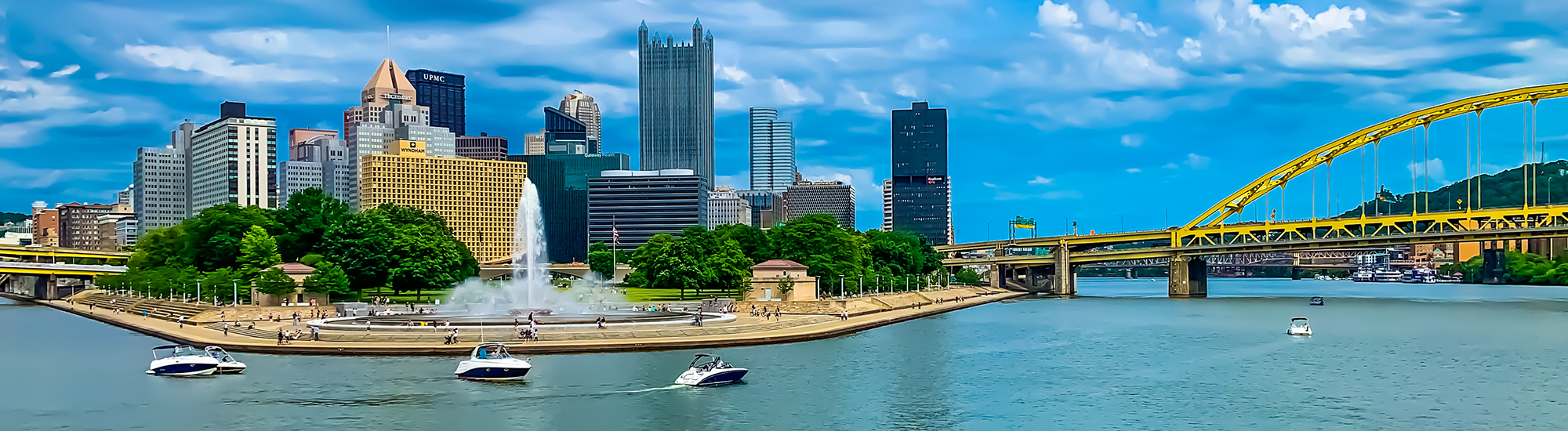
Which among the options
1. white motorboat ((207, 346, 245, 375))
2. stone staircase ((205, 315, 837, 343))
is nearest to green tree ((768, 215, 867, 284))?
stone staircase ((205, 315, 837, 343))

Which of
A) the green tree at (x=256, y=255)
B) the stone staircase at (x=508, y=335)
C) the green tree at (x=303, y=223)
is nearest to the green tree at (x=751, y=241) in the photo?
the green tree at (x=303, y=223)

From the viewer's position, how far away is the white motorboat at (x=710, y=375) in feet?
169

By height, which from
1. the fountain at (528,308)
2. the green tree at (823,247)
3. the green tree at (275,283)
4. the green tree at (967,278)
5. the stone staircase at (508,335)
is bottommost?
the green tree at (967,278)

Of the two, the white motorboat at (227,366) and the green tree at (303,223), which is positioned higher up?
the green tree at (303,223)

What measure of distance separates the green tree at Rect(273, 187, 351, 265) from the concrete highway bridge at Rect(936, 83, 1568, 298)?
8412cm

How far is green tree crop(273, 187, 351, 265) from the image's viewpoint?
108m

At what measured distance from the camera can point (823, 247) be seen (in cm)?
11250

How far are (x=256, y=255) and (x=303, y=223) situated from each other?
44.3 feet

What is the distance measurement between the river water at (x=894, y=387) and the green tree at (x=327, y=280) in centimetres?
1490

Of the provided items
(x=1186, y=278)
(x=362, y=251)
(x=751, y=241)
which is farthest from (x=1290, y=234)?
(x=362, y=251)

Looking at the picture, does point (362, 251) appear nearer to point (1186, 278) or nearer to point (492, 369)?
point (492, 369)

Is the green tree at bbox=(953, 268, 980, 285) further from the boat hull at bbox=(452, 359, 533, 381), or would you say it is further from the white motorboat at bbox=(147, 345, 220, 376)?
the white motorboat at bbox=(147, 345, 220, 376)

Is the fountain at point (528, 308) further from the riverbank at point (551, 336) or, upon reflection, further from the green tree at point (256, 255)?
the green tree at point (256, 255)

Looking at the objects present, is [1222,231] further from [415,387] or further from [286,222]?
[415,387]
